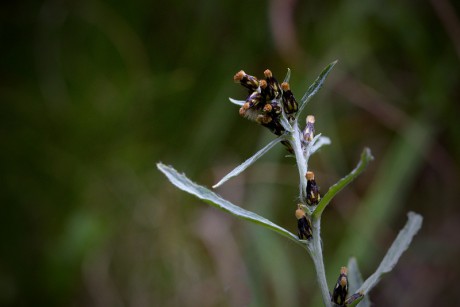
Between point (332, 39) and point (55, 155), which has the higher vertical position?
point (332, 39)

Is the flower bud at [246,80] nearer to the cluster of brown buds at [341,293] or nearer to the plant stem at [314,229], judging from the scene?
the plant stem at [314,229]

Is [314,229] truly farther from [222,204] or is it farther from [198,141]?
[198,141]

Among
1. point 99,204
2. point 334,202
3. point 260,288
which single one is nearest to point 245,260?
point 260,288

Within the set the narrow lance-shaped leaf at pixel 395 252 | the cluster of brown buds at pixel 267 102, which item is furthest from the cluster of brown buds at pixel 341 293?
the cluster of brown buds at pixel 267 102

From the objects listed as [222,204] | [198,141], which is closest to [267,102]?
[222,204]

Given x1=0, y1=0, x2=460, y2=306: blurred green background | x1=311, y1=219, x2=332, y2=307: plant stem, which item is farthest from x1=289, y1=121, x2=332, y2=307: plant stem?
x1=0, y1=0, x2=460, y2=306: blurred green background

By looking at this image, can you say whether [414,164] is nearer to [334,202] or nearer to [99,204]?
[334,202]
